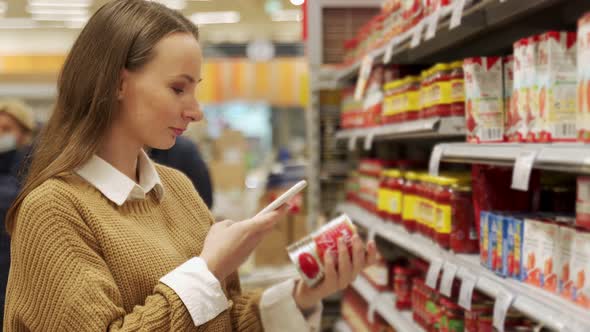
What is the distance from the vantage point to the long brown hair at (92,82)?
1499mm

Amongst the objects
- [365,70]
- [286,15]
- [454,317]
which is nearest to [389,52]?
[365,70]

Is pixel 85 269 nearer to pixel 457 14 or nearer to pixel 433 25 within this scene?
pixel 457 14

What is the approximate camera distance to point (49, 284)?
53.9 inches

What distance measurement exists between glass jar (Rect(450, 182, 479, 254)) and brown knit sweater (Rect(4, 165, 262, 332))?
1.22 m

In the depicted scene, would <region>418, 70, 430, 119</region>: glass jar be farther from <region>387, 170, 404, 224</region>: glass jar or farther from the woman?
the woman

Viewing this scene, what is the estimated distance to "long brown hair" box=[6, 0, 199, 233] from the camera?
150cm

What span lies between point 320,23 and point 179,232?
11.0ft

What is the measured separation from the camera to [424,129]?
2.67 metres

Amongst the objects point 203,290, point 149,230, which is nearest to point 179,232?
point 149,230

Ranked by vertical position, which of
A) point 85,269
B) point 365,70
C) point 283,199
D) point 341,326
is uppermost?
point 365,70

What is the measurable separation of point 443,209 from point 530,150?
877 mm

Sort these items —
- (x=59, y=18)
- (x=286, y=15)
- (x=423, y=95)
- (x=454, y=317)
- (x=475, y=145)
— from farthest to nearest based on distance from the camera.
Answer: (x=286, y=15), (x=59, y=18), (x=423, y=95), (x=454, y=317), (x=475, y=145)

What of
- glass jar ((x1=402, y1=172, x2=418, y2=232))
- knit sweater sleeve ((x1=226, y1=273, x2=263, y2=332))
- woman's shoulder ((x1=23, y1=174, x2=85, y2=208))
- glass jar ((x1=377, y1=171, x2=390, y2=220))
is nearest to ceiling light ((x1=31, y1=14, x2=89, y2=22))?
glass jar ((x1=377, y1=171, x2=390, y2=220))

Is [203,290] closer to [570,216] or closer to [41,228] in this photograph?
[41,228]
